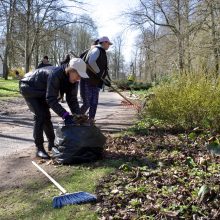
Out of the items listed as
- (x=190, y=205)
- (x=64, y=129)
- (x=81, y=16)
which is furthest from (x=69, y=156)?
(x=81, y=16)

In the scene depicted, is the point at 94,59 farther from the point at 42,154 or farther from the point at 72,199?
the point at 72,199

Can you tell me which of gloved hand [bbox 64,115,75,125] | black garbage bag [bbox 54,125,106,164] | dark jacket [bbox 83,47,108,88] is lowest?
black garbage bag [bbox 54,125,106,164]

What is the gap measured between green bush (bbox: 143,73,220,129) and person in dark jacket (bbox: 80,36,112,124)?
1.31m

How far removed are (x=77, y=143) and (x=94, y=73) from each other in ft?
7.48

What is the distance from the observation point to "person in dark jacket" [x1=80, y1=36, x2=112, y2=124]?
766 cm

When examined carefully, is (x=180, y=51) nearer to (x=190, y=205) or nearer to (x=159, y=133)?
(x=159, y=133)

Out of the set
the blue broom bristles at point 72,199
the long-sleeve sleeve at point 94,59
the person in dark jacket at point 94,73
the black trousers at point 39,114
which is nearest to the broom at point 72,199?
the blue broom bristles at point 72,199

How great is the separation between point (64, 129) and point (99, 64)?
233cm

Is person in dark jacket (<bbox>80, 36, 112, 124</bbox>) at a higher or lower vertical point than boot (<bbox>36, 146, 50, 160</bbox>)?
higher

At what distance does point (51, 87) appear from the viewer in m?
5.60

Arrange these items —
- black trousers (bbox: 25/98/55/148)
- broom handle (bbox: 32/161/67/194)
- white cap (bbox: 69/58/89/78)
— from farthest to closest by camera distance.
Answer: black trousers (bbox: 25/98/55/148) → white cap (bbox: 69/58/89/78) → broom handle (bbox: 32/161/67/194)

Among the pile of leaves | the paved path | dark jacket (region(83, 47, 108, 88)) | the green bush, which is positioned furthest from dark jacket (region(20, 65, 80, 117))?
the green bush

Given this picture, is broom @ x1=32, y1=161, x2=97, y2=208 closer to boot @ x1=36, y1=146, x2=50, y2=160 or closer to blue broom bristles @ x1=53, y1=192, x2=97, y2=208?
blue broom bristles @ x1=53, y1=192, x2=97, y2=208

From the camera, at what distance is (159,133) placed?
7.92 metres
